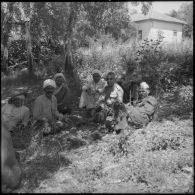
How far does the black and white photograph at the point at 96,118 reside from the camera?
443 centimetres

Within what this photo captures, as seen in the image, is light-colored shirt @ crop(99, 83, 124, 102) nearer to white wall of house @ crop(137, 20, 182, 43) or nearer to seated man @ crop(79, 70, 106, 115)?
seated man @ crop(79, 70, 106, 115)

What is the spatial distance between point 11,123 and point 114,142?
2055mm

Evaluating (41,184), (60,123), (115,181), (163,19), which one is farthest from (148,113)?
(163,19)

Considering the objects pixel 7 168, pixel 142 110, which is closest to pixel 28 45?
pixel 142 110

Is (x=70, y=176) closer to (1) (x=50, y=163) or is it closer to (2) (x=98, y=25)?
(1) (x=50, y=163)

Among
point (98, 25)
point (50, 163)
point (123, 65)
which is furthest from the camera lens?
point (123, 65)

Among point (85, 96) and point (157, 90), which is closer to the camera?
point (85, 96)

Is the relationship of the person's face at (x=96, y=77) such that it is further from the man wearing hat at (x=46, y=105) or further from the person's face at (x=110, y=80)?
the man wearing hat at (x=46, y=105)

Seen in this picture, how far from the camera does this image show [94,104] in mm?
7590

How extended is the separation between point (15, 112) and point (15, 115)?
6cm

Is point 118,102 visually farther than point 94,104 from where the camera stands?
No

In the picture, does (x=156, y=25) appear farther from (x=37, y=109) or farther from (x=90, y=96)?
(x=37, y=109)

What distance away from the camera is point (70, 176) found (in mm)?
4645

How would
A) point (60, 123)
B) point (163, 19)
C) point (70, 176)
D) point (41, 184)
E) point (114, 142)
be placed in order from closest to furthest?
point (41, 184) → point (70, 176) → point (114, 142) → point (60, 123) → point (163, 19)
